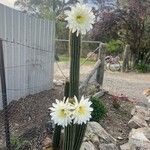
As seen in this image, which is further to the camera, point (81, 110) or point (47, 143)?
point (47, 143)

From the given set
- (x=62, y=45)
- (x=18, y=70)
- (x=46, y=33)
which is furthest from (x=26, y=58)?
(x=62, y=45)

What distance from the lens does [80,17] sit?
3.70 m

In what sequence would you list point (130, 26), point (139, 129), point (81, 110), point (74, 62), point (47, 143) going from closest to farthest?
point (81, 110) < point (74, 62) < point (47, 143) < point (139, 129) < point (130, 26)

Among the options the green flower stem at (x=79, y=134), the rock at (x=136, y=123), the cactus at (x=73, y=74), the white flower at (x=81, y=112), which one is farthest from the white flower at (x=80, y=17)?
the rock at (x=136, y=123)

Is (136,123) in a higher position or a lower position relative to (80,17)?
lower

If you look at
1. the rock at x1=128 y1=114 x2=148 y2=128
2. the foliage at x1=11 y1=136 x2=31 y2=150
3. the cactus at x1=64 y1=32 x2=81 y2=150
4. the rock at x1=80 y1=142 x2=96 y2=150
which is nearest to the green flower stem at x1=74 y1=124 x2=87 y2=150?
the cactus at x1=64 y1=32 x2=81 y2=150

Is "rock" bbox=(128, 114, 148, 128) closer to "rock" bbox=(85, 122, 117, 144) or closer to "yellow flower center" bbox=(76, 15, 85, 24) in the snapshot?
"rock" bbox=(85, 122, 117, 144)

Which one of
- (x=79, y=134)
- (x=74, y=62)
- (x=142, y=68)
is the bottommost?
(x=142, y=68)

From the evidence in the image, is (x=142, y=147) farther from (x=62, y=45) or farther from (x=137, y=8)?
(x=137, y=8)

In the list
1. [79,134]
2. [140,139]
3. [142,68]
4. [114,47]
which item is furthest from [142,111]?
[114,47]

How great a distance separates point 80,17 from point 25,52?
3917mm

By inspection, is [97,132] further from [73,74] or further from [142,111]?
[73,74]

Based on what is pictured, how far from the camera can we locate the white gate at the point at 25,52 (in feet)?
22.1

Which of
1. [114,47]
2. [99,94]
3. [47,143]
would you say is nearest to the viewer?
[47,143]
